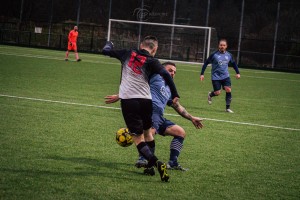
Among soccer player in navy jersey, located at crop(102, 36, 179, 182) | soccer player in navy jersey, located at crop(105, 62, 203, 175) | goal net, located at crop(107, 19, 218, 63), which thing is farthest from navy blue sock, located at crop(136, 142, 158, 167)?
goal net, located at crop(107, 19, 218, 63)

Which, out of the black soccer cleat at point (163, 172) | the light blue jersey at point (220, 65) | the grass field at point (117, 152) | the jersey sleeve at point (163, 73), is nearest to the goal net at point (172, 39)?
the light blue jersey at point (220, 65)

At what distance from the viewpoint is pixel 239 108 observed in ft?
52.5

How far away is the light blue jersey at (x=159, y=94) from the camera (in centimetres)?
738

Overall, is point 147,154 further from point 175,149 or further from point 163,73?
point 163,73

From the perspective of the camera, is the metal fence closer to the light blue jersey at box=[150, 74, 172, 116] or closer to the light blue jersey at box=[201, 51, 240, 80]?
the light blue jersey at box=[201, 51, 240, 80]

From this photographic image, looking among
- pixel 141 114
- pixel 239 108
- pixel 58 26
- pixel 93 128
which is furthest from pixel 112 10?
pixel 141 114

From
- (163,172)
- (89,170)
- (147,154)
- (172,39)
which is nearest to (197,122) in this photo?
(147,154)

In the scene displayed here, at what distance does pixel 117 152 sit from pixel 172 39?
2937 centimetres

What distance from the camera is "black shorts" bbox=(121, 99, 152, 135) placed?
675cm

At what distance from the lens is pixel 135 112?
675 cm

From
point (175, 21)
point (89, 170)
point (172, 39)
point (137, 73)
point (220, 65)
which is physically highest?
point (175, 21)

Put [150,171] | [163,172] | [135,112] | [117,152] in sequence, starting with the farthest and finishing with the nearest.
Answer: [117,152] < [150,171] < [135,112] < [163,172]

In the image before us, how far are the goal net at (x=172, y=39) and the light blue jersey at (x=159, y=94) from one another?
2773cm

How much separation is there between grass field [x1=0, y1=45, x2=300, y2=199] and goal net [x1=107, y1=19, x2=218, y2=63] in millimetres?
19747
